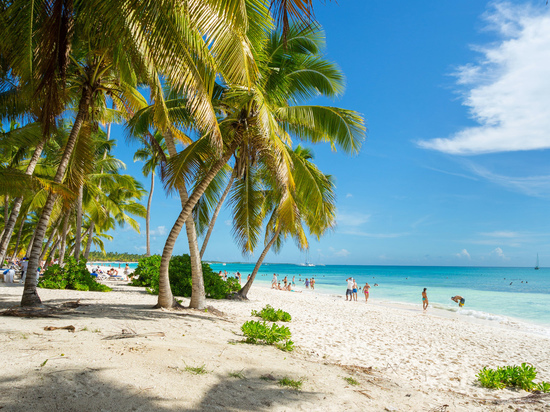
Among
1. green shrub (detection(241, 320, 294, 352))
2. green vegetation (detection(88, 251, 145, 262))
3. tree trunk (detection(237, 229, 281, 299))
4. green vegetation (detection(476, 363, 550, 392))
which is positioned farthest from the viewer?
green vegetation (detection(88, 251, 145, 262))

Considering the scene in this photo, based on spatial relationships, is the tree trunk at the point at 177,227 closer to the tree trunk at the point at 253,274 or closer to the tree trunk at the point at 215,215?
the tree trunk at the point at 215,215

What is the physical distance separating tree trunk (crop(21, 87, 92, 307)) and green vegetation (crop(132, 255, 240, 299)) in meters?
5.70

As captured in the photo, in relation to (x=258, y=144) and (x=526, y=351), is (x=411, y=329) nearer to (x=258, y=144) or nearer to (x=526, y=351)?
(x=526, y=351)

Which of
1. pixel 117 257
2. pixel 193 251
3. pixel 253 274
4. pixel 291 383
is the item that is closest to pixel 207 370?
pixel 291 383

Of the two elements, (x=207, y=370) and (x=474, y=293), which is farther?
(x=474, y=293)

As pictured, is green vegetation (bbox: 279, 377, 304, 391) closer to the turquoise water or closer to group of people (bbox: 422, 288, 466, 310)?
group of people (bbox: 422, 288, 466, 310)

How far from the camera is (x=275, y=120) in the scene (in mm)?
8328

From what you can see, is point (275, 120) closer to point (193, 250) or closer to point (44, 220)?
point (193, 250)

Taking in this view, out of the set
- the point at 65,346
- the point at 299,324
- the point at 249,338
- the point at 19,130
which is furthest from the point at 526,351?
the point at 19,130

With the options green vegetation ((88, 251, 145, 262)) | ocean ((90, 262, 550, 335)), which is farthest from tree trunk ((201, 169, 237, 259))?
green vegetation ((88, 251, 145, 262))

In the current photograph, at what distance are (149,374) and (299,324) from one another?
248 inches

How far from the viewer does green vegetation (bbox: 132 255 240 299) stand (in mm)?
12805

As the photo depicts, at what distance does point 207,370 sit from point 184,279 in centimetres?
929

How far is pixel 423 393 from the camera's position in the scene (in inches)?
173
